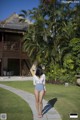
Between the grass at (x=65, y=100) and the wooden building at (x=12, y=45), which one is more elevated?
the wooden building at (x=12, y=45)

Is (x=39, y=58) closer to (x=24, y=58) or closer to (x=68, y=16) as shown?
(x=68, y=16)

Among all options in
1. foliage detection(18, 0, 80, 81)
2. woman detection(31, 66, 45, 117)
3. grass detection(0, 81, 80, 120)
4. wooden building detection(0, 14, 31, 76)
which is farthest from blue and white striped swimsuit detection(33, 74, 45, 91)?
wooden building detection(0, 14, 31, 76)

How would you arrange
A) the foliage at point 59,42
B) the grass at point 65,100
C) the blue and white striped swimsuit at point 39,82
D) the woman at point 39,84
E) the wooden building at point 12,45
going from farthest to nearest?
the wooden building at point 12,45, the foliage at point 59,42, the grass at point 65,100, the blue and white striped swimsuit at point 39,82, the woman at point 39,84

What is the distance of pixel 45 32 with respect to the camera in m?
16.1

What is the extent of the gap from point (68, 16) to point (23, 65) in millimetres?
7368

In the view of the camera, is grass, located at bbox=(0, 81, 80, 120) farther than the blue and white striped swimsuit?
Yes

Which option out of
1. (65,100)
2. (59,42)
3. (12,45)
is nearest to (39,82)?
(65,100)

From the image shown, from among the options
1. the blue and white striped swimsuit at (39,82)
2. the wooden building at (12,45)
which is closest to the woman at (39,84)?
the blue and white striped swimsuit at (39,82)

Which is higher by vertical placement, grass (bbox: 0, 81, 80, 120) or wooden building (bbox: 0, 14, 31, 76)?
wooden building (bbox: 0, 14, 31, 76)

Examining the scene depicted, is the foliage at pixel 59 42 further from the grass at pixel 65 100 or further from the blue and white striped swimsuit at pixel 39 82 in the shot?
the blue and white striped swimsuit at pixel 39 82

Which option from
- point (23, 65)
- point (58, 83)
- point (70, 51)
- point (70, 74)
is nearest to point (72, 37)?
point (70, 51)

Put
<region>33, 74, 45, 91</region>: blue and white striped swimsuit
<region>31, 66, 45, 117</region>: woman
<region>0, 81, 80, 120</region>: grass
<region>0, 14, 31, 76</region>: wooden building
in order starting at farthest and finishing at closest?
<region>0, 14, 31, 76</region>: wooden building
<region>0, 81, 80, 120</region>: grass
<region>33, 74, 45, 91</region>: blue and white striped swimsuit
<region>31, 66, 45, 117</region>: woman

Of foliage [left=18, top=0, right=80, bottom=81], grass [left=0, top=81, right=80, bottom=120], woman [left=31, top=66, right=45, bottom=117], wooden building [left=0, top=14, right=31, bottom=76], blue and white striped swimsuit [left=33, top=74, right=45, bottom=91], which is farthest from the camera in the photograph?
wooden building [left=0, top=14, right=31, bottom=76]

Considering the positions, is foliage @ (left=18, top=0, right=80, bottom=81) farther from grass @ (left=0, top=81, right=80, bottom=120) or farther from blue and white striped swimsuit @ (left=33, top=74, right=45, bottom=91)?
blue and white striped swimsuit @ (left=33, top=74, right=45, bottom=91)
